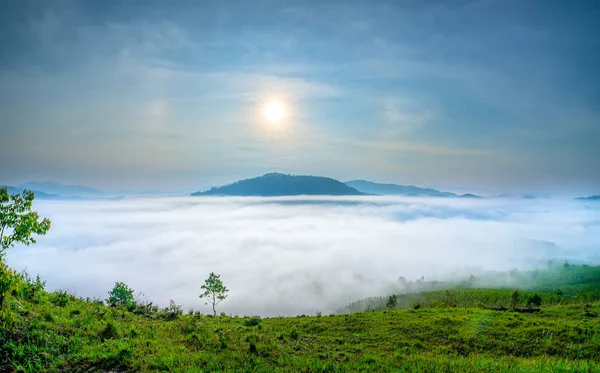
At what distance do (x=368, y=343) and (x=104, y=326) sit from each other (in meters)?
14.9

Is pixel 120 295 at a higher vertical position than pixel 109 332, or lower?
lower

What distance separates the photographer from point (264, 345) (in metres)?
15.0

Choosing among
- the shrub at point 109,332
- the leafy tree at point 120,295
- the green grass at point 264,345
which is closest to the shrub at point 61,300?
the green grass at point 264,345

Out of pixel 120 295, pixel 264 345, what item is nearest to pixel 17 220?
pixel 264 345

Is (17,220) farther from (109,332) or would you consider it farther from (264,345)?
(264,345)

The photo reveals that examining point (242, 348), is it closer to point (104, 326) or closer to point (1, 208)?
point (104, 326)

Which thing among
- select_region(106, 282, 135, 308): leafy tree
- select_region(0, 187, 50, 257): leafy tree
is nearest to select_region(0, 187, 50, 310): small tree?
select_region(0, 187, 50, 257): leafy tree

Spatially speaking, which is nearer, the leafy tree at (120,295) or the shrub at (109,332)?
the shrub at (109,332)

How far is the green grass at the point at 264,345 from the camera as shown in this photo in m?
11.7

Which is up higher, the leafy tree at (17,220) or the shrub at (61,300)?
the leafy tree at (17,220)

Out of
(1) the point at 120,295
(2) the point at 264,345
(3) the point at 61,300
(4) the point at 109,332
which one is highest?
(3) the point at 61,300

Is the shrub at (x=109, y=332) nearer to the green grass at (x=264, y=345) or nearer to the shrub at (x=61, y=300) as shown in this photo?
the green grass at (x=264, y=345)

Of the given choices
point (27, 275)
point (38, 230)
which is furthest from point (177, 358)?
point (27, 275)

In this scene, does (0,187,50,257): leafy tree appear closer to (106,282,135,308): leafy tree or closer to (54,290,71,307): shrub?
(54,290,71,307): shrub
